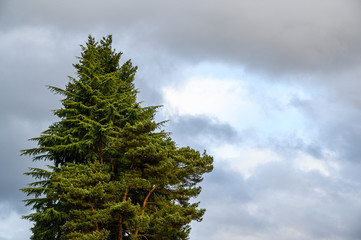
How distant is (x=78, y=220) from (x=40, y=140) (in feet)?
25.5

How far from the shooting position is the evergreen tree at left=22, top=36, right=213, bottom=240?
1858cm

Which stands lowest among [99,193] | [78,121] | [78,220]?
[78,220]

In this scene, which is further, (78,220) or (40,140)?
(40,140)

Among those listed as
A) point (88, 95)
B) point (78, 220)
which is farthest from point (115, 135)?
point (78, 220)

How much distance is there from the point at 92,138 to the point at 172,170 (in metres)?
6.93

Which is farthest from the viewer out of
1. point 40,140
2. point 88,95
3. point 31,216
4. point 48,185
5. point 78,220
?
point 88,95

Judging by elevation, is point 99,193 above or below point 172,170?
below

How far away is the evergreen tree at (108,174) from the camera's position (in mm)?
18578

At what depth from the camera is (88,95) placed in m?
25.5

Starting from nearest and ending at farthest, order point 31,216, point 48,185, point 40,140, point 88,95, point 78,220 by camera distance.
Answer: point 78,220 < point 31,216 < point 48,185 < point 40,140 < point 88,95

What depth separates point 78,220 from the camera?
727 inches

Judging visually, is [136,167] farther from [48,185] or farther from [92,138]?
[48,185]

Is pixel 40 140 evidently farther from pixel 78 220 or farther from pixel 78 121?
pixel 78 220

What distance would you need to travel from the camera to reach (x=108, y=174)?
66.2 feet
